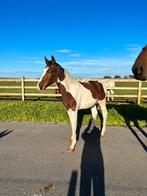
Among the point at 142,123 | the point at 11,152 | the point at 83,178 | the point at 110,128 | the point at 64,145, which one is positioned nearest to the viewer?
the point at 83,178

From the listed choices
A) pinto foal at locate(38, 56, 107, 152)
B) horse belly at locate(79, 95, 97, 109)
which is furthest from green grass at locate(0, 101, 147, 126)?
pinto foal at locate(38, 56, 107, 152)

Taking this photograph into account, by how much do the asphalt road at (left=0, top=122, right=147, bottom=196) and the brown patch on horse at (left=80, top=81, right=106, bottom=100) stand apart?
45.7 inches

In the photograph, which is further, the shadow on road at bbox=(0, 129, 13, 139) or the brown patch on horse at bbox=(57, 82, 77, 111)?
Answer: the shadow on road at bbox=(0, 129, 13, 139)

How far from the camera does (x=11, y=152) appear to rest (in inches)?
226

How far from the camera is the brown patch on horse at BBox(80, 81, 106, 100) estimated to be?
701cm

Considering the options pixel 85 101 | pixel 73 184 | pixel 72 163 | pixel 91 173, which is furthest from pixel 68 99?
pixel 73 184

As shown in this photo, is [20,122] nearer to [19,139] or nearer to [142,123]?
[19,139]

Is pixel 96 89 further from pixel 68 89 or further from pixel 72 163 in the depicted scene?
pixel 72 163

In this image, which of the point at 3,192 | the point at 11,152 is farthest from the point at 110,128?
the point at 3,192

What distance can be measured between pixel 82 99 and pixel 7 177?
9.65 feet

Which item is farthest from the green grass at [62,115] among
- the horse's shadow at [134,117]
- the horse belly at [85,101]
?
the horse belly at [85,101]

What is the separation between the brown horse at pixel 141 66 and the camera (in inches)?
148

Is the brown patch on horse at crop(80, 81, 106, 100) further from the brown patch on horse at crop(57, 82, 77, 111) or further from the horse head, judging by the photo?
the horse head

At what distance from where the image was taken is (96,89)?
7246 mm
